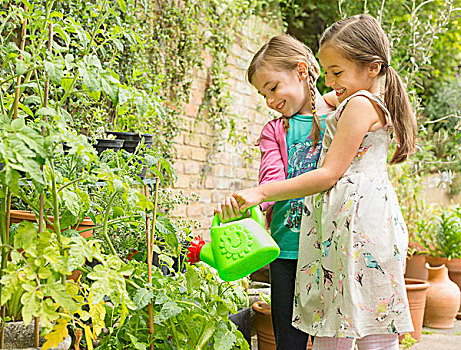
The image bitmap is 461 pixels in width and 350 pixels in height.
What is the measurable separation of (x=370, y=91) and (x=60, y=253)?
0.92 m

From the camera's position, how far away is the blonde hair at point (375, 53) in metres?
1.43

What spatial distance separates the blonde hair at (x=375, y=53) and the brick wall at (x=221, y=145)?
192 centimetres

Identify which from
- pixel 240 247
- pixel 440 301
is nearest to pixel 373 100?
pixel 240 247

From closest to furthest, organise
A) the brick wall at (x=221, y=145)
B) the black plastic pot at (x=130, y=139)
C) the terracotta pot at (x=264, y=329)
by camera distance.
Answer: the terracotta pot at (x=264, y=329), the black plastic pot at (x=130, y=139), the brick wall at (x=221, y=145)

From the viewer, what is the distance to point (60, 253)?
Answer: 1.17m

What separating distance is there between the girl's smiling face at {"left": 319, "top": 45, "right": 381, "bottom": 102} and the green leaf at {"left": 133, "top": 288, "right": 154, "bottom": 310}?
757 millimetres

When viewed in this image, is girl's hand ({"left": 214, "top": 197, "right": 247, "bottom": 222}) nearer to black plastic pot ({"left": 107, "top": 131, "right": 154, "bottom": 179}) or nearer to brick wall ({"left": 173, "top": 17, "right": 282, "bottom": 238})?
black plastic pot ({"left": 107, "top": 131, "right": 154, "bottom": 179})

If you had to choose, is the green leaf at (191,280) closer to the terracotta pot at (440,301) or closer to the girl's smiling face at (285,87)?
the girl's smiling face at (285,87)

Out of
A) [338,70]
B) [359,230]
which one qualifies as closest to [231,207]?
[359,230]

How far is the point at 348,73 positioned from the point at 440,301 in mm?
2189

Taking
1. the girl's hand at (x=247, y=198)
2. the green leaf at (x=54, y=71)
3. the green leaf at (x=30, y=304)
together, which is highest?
the green leaf at (x=54, y=71)

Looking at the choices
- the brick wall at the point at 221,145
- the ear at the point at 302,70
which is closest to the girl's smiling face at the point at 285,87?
the ear at the point at 302,70

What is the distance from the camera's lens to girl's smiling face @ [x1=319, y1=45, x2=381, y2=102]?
4.75ft

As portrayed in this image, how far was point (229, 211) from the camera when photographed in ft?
4.53
